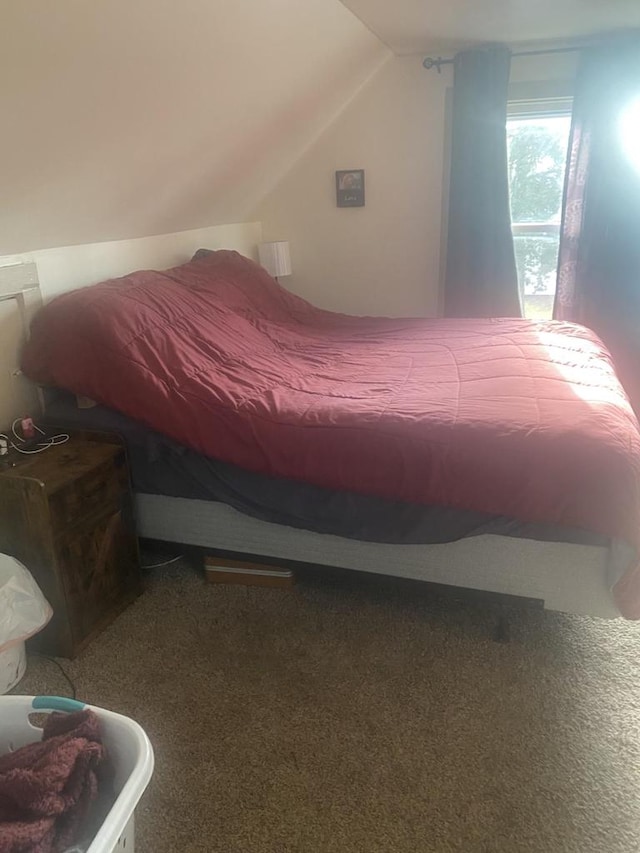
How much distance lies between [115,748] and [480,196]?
315 centimetres

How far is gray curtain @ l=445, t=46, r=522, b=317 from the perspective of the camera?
3.32 metres

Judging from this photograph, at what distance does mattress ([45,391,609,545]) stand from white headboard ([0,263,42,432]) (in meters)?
0.12

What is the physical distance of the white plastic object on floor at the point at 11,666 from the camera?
169 cm

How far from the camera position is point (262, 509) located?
2.00m

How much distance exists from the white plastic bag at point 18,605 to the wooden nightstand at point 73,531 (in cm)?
7

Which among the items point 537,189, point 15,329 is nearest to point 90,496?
point 15,329

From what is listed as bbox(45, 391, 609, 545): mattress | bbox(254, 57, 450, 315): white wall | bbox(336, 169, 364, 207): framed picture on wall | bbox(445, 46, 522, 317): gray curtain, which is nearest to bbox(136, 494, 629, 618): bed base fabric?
bbox(45, 391, 609, 545): mattress

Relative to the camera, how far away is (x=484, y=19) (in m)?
2.82

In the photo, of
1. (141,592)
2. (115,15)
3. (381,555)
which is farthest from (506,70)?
(141,592)

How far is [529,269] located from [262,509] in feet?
8.34

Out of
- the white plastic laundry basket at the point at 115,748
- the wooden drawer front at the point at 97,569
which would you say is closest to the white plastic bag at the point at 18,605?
the wooden drawer front at the point at 97,569

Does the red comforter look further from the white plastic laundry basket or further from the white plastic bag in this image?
the white plastic laundry basket

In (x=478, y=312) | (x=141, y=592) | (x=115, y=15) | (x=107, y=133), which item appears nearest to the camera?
(x=115, y=15)

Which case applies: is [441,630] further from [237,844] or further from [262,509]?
[237,844]
